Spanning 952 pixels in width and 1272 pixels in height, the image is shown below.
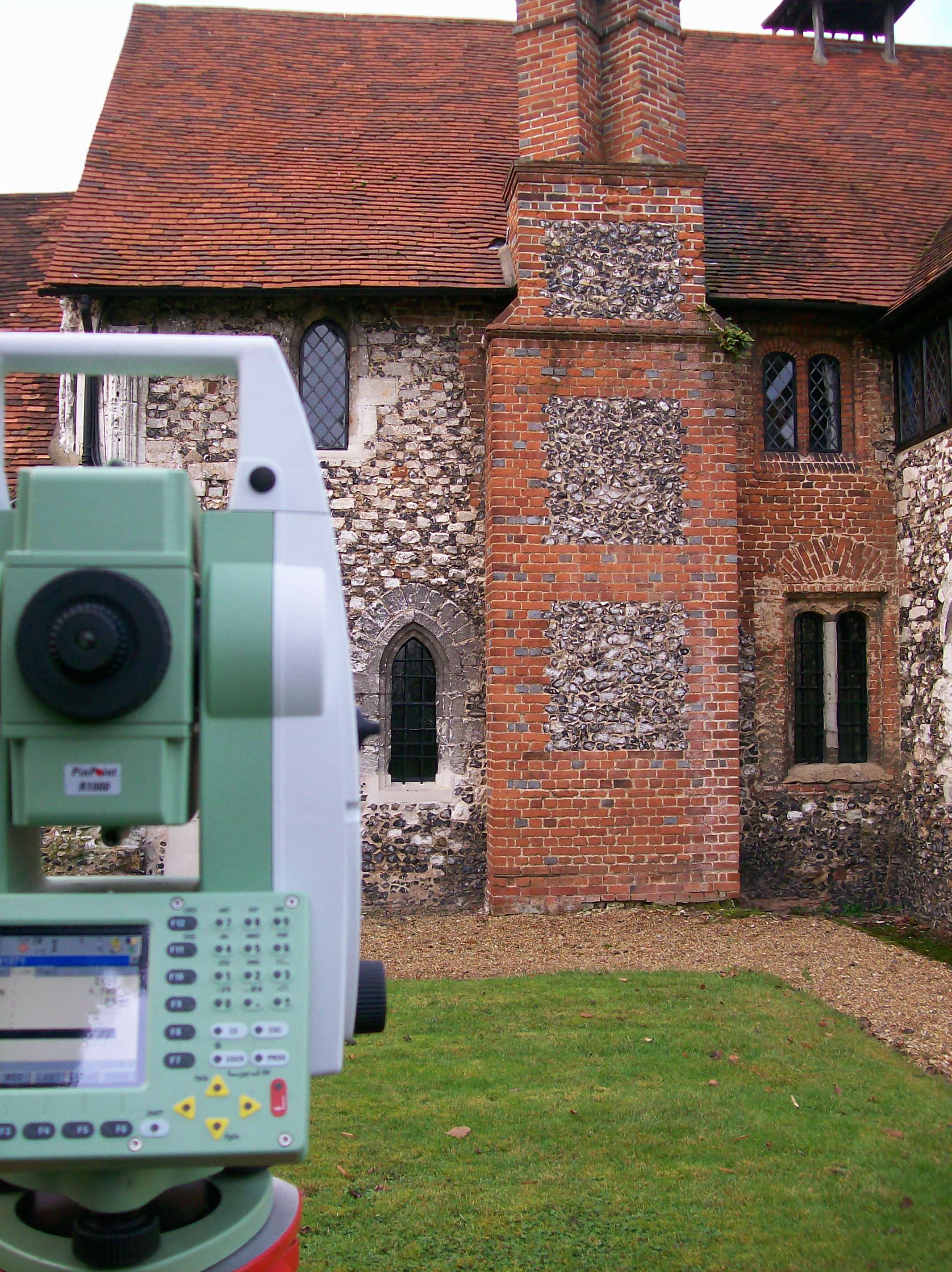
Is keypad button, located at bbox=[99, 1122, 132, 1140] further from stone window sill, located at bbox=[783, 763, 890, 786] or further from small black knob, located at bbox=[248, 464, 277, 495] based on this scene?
stone window sill, located at bbox=[783, 763, 890, 786]

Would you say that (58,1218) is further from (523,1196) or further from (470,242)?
(470,242)

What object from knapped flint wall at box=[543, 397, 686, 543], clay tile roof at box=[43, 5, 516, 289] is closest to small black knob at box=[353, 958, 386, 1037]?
knapped flint wall at box=[543, 397, 686, 543]

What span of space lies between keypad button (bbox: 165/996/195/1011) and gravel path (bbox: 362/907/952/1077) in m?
5.67

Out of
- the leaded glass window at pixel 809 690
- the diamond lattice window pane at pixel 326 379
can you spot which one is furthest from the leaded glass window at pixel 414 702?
the leaded glass window at pixel 809 690

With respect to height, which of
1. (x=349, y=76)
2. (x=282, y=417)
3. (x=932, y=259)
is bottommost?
(x=282, y=417)

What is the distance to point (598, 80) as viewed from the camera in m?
10.6

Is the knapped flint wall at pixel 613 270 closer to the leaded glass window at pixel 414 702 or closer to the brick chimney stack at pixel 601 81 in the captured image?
the brick chimney stack at pixel 601 81

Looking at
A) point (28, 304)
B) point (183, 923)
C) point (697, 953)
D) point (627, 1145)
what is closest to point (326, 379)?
point (28, 304)

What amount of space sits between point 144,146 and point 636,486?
6720 mm

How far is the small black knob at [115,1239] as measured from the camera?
175cm

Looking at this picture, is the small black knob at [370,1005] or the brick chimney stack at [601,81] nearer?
the small black knob at [370,1005]

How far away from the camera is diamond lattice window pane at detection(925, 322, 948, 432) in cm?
1035

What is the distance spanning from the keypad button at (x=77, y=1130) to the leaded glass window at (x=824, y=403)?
11021mm

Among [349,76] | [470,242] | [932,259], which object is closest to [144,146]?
[349,76]
